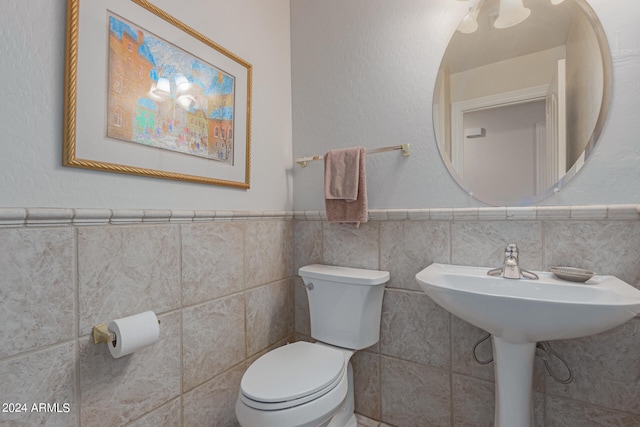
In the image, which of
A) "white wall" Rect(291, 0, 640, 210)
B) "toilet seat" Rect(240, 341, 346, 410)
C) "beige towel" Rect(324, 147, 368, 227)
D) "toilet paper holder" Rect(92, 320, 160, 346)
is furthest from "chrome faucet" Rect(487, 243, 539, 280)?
"toilet paper holder" Rect(92, 320, 160, 346)

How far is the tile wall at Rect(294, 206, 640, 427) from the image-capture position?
3.50 ft

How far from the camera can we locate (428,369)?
1.37m

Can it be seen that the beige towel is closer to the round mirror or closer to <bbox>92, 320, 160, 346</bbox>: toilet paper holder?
the round mirror

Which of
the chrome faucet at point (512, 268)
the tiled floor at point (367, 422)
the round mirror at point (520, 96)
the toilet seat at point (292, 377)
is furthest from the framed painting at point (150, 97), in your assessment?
the tiled floor at point (367, 422)

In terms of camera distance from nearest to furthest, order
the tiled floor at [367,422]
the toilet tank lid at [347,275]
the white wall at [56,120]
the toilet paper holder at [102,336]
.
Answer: the white wall at [56,120] → the toilet paper holder at [102,336] → the toilet tank lid at [347,275] → the tiled floor at [367,422]

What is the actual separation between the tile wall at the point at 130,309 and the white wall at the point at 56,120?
5cm

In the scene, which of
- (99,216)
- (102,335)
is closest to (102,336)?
(102,335)

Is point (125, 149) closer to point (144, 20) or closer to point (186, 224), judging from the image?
point (186, 224)

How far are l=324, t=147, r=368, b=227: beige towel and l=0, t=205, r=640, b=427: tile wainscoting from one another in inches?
4.1

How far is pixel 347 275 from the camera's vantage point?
138 cm

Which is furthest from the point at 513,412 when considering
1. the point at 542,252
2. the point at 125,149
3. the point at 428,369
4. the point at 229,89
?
the point at 229,89

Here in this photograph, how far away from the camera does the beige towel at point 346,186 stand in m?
1.44

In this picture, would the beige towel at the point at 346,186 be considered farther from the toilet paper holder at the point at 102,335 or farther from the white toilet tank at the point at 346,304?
the toilet paper holder at the point at 102,335

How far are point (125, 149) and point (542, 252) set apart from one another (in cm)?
157
